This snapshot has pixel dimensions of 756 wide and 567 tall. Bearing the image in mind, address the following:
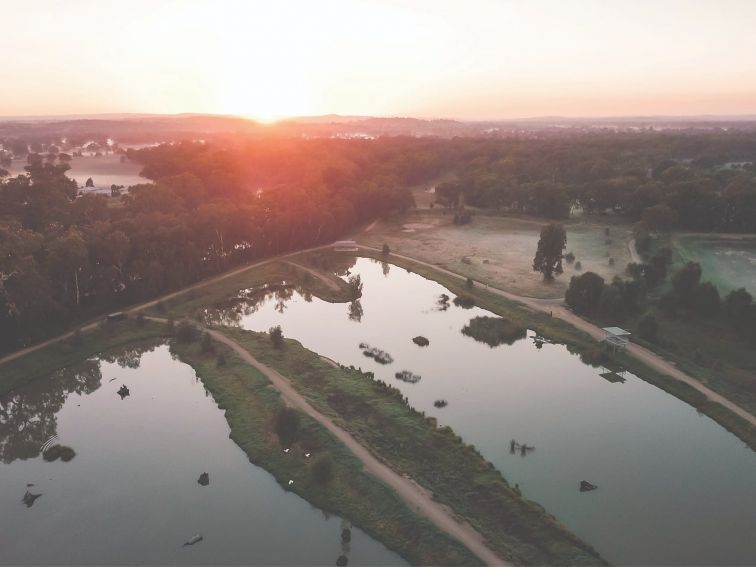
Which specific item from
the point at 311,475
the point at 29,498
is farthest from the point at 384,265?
the point at 29,498

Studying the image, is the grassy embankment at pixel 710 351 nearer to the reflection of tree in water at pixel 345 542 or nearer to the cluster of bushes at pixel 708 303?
the cluster of bushes at pixel 708 303

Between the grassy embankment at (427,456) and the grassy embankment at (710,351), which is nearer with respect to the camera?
the grassy embankment at (427,456)

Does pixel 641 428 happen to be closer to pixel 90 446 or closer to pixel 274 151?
pixel 90 446

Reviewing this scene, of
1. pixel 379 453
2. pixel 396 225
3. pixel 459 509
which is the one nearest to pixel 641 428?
pixel 459 509

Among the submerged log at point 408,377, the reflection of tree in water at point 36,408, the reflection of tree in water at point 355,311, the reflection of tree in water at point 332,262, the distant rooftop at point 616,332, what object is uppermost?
the distant rooftop at point 616,332

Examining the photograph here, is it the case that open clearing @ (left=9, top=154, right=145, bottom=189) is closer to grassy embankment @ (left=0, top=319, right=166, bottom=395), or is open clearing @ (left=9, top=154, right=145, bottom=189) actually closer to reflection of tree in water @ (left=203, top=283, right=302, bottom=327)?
reflection of tree in water @ (left=203, top=283, right=302, bottom=327)

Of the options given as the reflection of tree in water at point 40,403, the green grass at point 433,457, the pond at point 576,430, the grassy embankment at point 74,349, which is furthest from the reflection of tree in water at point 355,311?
the reflection of tree in water at point 40,403

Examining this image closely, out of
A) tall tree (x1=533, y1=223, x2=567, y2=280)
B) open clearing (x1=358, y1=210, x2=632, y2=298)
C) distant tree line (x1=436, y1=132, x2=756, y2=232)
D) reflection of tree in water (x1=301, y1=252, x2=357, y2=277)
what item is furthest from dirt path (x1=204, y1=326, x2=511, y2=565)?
distant tree line (x1=436, y1=132, x2=756, y2=232)
